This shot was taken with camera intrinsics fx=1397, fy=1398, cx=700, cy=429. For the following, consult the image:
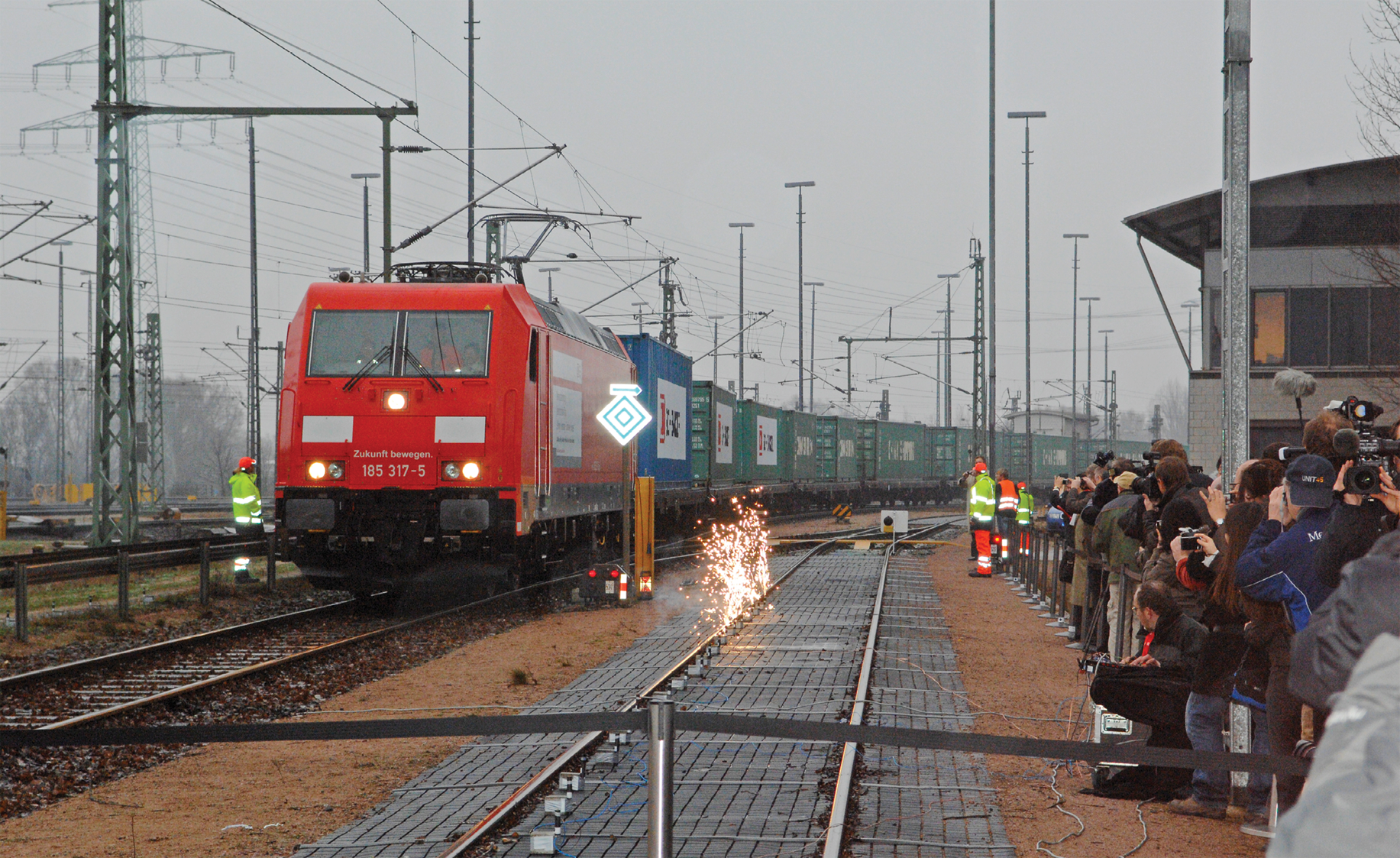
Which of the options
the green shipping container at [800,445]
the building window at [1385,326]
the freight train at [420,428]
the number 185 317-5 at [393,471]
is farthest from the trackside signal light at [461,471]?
the green shipping container at [800,445]

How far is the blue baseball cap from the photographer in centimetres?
577

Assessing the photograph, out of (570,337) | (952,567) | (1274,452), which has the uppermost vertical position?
(570,337)

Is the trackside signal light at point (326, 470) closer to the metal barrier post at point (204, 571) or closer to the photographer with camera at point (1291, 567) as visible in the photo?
the metal barrier post at point (204, 571)

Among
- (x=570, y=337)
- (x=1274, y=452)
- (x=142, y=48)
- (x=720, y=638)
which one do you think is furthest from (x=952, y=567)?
(x=142, y=48)

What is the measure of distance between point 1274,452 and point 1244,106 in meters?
3.19

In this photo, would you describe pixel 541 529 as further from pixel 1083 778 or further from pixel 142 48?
pixel 142 48

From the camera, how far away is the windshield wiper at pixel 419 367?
15398mm

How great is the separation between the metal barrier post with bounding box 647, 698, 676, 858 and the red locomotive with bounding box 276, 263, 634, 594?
446 inches

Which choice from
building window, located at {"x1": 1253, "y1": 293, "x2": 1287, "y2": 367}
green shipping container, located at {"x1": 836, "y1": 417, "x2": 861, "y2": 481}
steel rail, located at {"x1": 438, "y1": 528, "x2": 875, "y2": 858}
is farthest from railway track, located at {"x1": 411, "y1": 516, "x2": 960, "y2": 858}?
green shipping container, located at {"x1": 836, "y1": 417, "x2": 861, "y2": 481}

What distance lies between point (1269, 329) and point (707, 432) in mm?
13163

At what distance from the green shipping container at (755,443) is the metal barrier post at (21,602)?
22.6 m

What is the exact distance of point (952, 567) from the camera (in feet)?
87.4

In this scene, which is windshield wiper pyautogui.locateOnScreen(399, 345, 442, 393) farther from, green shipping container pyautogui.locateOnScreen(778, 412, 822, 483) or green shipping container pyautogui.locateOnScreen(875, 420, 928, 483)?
green shipping container pyautogui.locateOnScreen(875, 420, 928, 483)

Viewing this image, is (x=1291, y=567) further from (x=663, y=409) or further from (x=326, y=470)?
(x=663, y=409)
